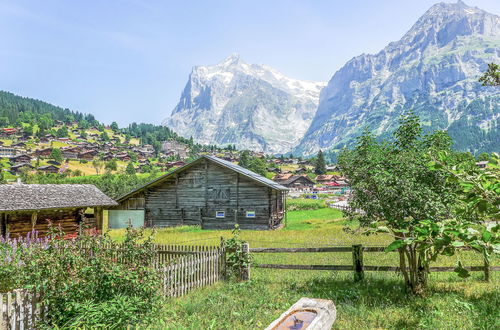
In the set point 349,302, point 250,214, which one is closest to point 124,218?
point 250,214

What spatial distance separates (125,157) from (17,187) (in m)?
172

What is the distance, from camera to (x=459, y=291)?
966 cm

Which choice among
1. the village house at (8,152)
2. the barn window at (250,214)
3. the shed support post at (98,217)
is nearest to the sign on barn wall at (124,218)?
the shed support post at (98,217)

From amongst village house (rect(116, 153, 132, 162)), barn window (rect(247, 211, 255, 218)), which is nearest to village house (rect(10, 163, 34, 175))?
village house (rect(116, 153, 132, 162))

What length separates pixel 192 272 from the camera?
11.2 m

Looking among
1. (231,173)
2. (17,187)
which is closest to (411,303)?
(231,173)

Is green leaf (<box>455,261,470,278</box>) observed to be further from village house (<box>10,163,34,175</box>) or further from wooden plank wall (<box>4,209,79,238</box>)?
village house (<box>10,163,34,175</box>)

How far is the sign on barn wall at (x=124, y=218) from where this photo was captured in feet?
130

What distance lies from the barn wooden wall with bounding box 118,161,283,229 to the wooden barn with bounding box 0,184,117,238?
6.71 m

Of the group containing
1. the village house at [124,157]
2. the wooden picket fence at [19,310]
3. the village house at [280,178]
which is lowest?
the wooden picket fence at [19,310]

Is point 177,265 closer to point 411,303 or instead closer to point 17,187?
point 411,303

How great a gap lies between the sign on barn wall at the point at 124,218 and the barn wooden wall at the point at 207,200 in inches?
46.1

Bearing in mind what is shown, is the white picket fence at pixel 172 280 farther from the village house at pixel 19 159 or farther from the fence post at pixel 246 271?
the village house at pixel 19 159

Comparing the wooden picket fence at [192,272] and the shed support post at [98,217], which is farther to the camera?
the shed support post at [98,217]
